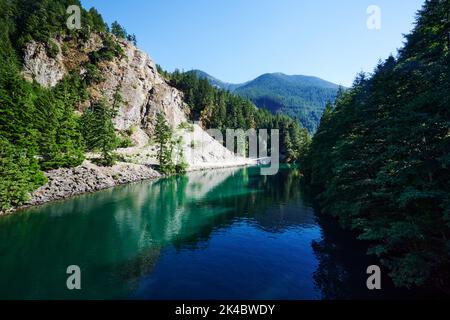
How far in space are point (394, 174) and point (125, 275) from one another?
68.7 feet

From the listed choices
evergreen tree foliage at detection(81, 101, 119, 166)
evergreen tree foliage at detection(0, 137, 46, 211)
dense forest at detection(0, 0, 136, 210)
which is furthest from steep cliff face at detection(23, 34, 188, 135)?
evergreen tree foliage at detection(0, 137, 46, 211)

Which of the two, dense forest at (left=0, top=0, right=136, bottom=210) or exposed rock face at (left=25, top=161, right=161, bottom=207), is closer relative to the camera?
dense forest at (left=0, top=0, right=136, bottom=210)

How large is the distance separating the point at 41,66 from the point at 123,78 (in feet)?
87.3

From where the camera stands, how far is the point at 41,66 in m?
89.6

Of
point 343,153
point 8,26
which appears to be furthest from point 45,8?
A: point 343,153

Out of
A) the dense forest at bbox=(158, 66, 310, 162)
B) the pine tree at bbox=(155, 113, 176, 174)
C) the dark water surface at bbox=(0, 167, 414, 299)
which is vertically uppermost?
the dense forest at bbox=(158, 66, 310, 162)

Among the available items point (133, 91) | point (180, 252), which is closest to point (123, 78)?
point (133, 91)

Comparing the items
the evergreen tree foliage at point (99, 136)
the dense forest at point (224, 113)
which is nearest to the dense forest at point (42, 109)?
the evergreen tree foliage at point (99, 136)

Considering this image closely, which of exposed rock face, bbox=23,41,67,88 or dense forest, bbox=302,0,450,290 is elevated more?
exposed rock face, bbox=23,41,67,88

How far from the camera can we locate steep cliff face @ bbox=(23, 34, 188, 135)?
9019 cm

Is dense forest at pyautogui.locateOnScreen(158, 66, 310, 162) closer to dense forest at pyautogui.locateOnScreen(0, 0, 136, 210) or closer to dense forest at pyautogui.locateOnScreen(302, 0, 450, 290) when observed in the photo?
dense forest at pyautogui.locateOnScreen(0, 0, 136, 210)

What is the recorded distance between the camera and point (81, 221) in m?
36.9

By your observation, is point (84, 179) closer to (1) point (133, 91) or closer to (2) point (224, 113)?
(1) point (133, 91)

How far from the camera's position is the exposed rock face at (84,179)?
47325 millimetres
